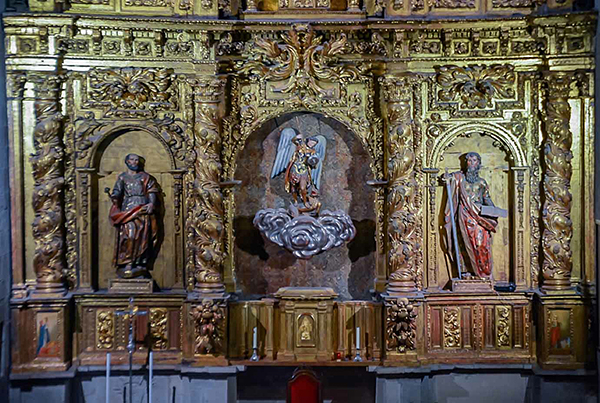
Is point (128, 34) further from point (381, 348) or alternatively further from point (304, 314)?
point (381, 348)

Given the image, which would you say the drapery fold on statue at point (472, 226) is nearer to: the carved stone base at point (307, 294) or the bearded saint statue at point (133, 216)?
the carved stone base at point (307, 294)

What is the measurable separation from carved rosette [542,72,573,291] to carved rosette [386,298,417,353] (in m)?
2.02

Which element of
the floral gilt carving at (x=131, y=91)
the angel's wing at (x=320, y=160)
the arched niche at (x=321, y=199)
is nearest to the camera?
the floral gilt carving at (x=131, y=91)

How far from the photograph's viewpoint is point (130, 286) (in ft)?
37.7

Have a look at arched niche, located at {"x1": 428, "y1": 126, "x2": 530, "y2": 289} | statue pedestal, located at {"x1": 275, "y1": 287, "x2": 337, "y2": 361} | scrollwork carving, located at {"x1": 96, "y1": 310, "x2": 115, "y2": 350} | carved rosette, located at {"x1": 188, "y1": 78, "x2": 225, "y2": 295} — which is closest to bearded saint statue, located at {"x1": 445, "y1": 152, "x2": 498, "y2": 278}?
arched niche, located at {"x1": 428, "y1": 126, "x2": 530, "y2": 289}

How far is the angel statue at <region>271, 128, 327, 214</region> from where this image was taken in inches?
460

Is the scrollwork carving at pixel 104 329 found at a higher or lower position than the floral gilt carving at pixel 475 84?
lower

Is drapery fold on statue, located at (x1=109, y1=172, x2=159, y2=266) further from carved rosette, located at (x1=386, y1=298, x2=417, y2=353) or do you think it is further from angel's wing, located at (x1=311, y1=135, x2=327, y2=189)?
carved rosette, located at (x1=386, y1=298, x2=417, y2=353)

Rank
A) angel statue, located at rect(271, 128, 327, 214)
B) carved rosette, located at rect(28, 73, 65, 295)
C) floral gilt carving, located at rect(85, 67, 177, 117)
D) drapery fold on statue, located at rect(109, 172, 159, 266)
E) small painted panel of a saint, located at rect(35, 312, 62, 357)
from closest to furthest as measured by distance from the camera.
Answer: carved rosette, located at rect(28, 73, 65, 295) → small painted panel of a saint, located at rect(35, 312, 62, 357) → floral gilt carving, located at rect(85, 67, 177, 117) → drapery fold on statue, located at rect(109, 172, 159, 266) → angel statue, located at rect(271, 128, 327, 214)

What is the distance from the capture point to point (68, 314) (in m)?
11.3

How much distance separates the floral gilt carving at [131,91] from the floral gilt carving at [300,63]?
116 cm

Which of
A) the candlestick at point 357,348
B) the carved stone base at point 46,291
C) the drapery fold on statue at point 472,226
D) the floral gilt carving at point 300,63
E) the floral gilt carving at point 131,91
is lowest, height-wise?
the candlestick at point 357,348

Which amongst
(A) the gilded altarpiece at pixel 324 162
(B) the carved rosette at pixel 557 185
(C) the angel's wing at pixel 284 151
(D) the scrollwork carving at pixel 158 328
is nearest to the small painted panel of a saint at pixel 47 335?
(A) the gilded altarpiece at pixel 324 162

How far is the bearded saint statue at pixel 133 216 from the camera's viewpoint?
11.4m
